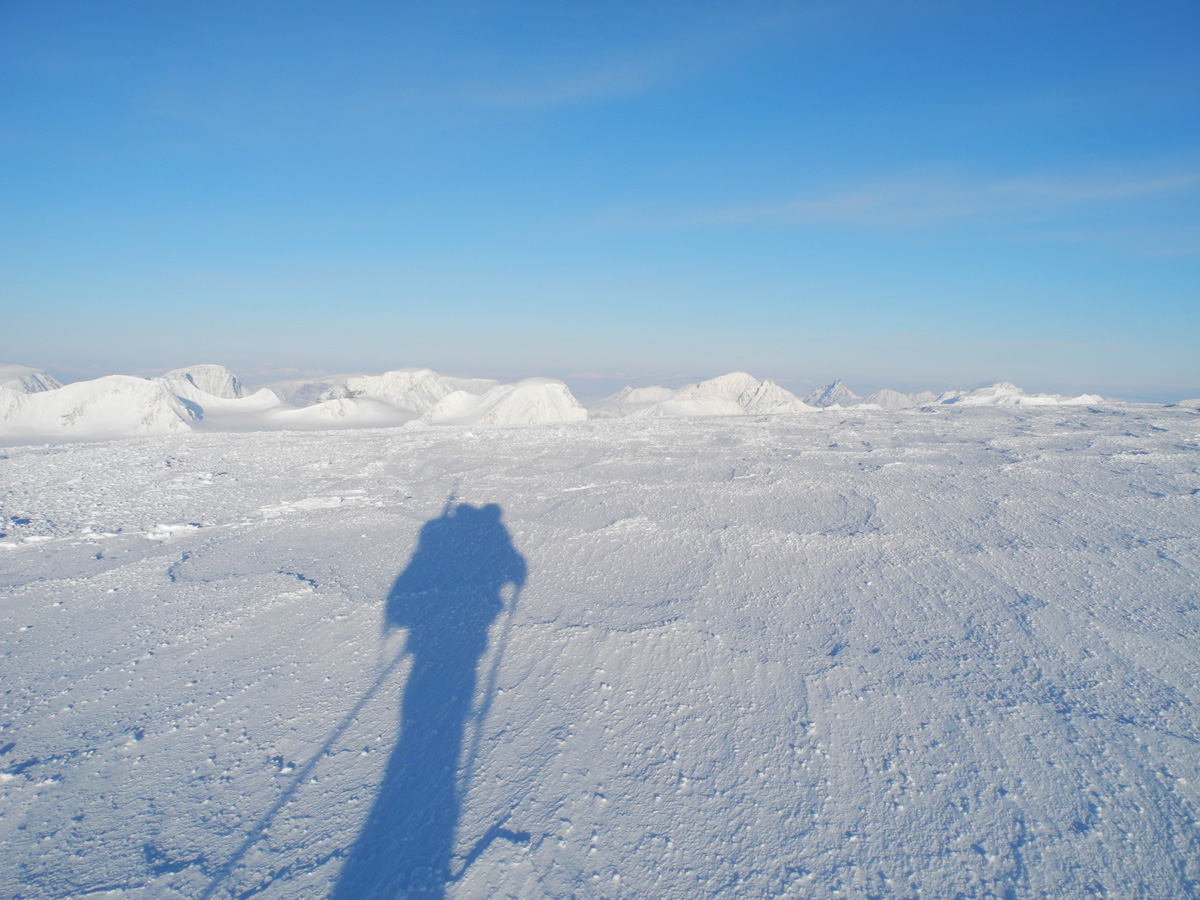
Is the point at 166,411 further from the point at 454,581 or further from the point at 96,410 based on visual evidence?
the point at 454,581

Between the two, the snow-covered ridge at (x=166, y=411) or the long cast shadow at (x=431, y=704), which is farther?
the snow-covered ridge at (x=166, y=411)

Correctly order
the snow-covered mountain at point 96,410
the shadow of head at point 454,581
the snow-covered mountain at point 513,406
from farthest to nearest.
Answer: the snow-covered mountain at point 513,406 < the snow-covered mountain at point 96,410 < the shadow of head at point 454,581

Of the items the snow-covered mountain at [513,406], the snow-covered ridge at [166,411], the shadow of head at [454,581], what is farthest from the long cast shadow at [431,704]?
the snow-covered mountain at [513,406]

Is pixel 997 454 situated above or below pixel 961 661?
above

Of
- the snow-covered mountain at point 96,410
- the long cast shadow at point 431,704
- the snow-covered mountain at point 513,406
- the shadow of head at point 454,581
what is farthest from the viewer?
the snow-covered mountain at point 513,406

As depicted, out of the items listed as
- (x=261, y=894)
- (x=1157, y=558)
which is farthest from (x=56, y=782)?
(x=1157, y=558)

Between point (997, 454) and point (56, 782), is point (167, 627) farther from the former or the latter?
point (997, 454)

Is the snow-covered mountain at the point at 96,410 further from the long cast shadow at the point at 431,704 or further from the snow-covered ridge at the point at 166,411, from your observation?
the long cast shadow at the point at 431,704
